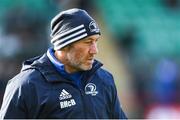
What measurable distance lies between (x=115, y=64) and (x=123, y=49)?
1.04ft

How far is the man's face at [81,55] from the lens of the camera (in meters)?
5.84

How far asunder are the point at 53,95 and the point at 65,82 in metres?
0.16

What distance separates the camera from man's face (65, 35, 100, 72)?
5840 millimetres

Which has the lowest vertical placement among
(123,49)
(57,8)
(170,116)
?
(170,116)

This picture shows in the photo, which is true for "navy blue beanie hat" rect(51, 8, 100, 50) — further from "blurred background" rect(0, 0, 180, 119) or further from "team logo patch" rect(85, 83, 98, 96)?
"blurred background" rect(0, 0, 180, 119)

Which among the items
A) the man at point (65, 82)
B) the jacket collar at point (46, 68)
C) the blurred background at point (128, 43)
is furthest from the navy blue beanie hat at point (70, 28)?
the blurred background at point (128, 43)

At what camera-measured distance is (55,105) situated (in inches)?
225

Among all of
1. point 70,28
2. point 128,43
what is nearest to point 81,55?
point 70,28

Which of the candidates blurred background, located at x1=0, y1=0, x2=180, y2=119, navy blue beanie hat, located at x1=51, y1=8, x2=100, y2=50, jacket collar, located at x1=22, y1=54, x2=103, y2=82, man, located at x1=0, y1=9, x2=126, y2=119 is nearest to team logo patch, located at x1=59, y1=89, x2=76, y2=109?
man, located at x1=0, y1=9, x2=126, y2=119

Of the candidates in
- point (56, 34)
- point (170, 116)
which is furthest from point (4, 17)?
point (56, 34)

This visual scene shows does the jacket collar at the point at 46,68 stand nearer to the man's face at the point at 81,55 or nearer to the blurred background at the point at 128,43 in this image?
the man's face at the point at 81,55

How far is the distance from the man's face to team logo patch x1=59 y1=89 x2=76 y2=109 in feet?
0.66

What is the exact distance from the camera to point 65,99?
574 cm

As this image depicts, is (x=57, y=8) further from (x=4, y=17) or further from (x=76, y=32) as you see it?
(x=76, y=32)
